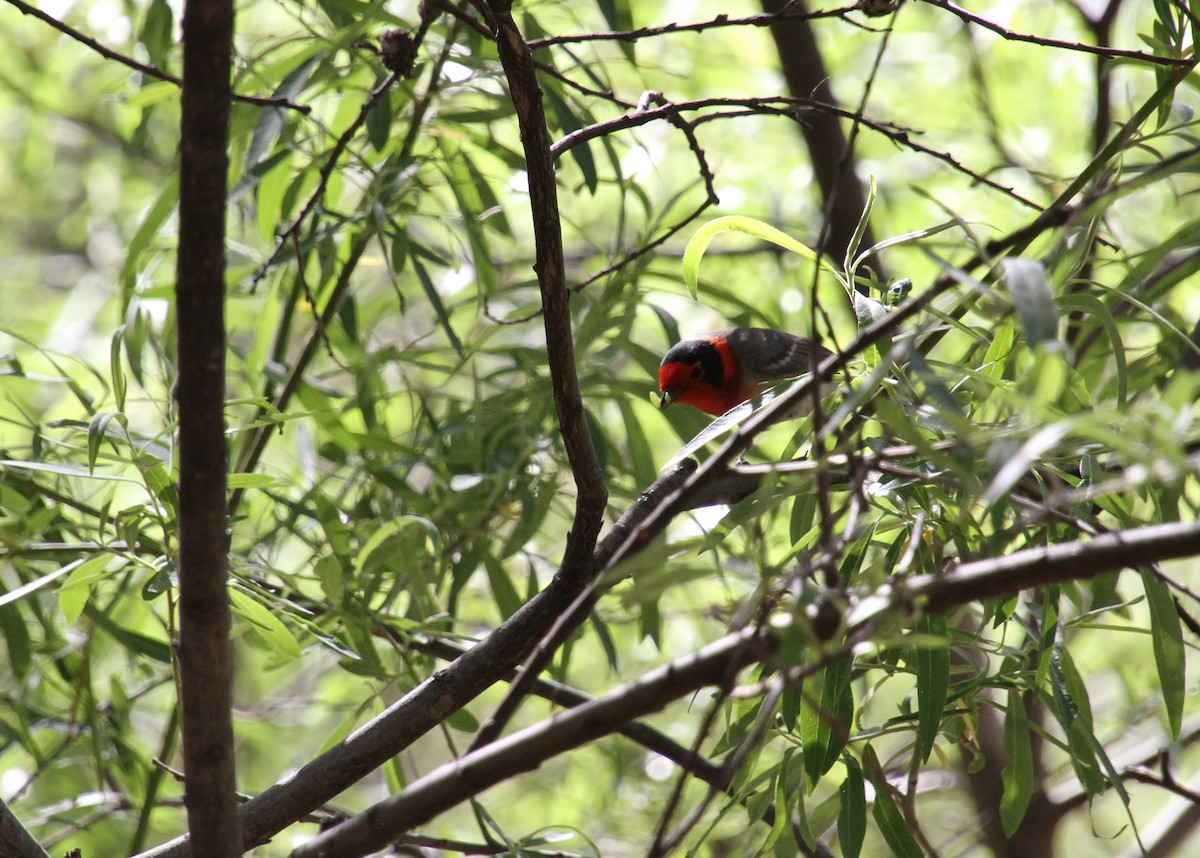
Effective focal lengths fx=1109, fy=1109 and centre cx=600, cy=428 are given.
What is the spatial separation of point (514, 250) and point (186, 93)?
3.17 meters

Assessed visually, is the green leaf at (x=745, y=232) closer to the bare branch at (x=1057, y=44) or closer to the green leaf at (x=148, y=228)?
the bare branch at (x=1057, y=44)

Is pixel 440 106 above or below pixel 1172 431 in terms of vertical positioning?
above

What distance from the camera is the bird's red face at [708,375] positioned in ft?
12.5

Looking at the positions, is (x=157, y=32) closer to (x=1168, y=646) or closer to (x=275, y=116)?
(x=275, y=116)

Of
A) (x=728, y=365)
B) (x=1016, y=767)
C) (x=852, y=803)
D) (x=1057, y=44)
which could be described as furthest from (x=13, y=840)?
(x=728, y=365)

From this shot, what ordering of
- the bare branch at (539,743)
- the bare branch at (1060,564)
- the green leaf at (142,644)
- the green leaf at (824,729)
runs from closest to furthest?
the bare branch at (1060,564) < the bare branch at (539,743) < the green leaf at (824,729) < the green leaf at (142,644)

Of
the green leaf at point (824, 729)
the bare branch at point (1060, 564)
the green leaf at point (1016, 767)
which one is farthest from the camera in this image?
the green leaf at point (1016, 767)

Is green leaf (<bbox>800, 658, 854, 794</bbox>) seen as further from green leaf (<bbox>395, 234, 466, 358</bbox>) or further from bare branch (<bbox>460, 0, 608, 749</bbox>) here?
green leaf (<bbox>395, 234, 466, 358</bbox>)

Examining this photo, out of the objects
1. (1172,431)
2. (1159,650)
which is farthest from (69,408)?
(1172,431)

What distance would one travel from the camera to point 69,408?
3.28 metres

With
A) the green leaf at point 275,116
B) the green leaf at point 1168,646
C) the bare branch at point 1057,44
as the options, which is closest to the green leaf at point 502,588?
the green leaf at point 275,116

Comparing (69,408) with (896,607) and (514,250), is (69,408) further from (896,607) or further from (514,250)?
(896,607)

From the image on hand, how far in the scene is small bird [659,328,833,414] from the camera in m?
3.76

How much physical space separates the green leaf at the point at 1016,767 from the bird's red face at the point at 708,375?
2318 millimetres
